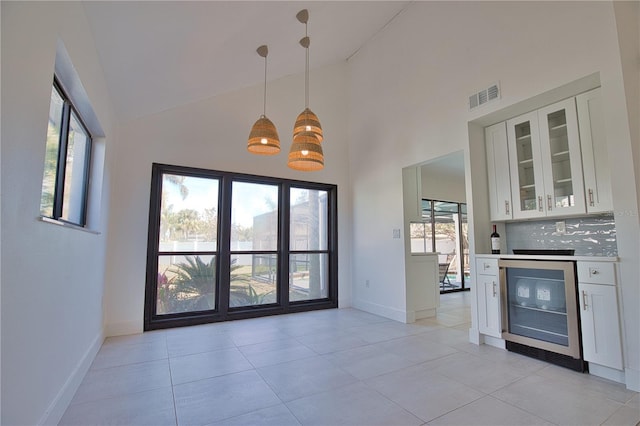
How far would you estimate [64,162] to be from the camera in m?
2.32

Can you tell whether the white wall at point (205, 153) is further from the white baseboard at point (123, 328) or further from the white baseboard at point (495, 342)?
the white baseboard at point (495, 342)

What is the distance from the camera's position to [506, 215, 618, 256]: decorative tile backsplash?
9.48ft

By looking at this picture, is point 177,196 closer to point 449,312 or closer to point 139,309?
point 139,309

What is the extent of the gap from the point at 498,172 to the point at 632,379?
84.1 inches

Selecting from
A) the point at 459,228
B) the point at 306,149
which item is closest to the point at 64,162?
the point at 306,149

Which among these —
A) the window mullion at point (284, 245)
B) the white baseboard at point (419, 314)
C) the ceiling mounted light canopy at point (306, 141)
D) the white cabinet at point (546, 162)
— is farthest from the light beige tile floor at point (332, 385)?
the ceiling mounted light canopy at point (306, 141)

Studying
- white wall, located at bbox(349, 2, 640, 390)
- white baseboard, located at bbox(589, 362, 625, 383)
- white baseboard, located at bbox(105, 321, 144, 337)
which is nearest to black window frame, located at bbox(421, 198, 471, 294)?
A: white wall, located at bbox(349, 2, 640, 390)

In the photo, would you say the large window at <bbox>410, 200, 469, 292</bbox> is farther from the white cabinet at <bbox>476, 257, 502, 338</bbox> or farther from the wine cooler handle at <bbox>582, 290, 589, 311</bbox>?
the wine cooler handle at <bbox>582, 290, 589, 311</bbox>

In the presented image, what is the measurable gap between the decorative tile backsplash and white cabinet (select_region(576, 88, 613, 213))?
32cm

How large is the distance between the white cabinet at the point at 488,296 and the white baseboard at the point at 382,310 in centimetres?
115

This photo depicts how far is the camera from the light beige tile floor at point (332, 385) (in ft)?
6.36

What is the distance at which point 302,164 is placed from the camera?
347 cm

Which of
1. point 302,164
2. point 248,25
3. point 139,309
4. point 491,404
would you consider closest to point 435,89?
point 302,164

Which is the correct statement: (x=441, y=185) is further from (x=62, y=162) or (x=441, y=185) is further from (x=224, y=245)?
(x=62, y=162)
